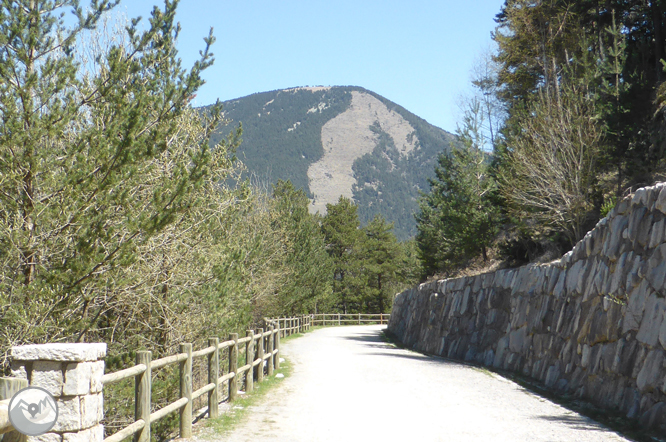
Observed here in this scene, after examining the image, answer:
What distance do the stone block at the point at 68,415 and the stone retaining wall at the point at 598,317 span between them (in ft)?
21.9

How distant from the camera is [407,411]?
8.70 metres

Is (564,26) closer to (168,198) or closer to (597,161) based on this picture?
(597,161)

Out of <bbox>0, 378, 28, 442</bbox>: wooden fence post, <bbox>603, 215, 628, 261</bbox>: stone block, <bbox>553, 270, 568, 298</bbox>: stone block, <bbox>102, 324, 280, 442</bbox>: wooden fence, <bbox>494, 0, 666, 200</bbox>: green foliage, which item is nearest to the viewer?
<bbox>0, 378, 28, 442</bbox>: wooden fence post

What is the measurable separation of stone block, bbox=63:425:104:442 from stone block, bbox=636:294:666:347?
7.09 meters

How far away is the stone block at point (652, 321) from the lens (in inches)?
313

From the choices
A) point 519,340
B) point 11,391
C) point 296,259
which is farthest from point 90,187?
point 296,259

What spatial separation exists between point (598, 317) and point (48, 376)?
8.73 meters

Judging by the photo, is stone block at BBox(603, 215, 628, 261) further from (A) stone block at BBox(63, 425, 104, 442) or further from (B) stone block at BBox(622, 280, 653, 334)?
(A) stone block at BBox(63, 425, 104, 442)

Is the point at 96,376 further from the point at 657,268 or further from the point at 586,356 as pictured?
the point at 586,356

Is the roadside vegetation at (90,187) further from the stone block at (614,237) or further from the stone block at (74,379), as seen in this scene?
the stone block at (614,237)

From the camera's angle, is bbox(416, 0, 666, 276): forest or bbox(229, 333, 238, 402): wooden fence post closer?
bbox(229, 333, 238, 402): wooden fence post

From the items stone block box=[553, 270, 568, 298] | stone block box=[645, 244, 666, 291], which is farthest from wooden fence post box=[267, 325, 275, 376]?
stone block box=[645, 244, 666, 291]

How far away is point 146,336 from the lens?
1147 centimetres

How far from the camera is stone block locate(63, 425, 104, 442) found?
14.8ft
